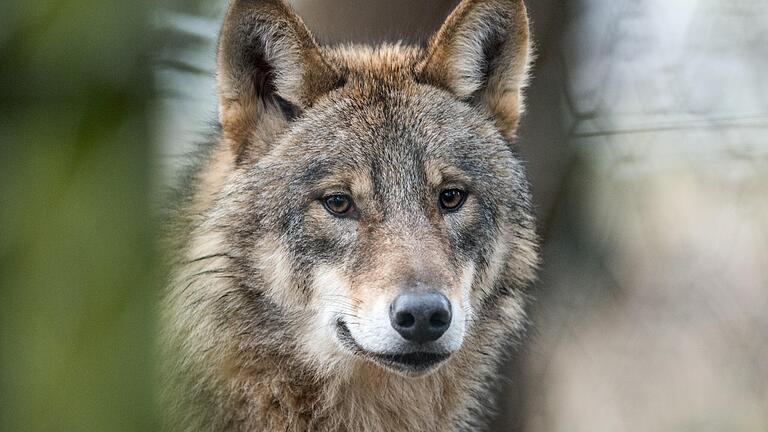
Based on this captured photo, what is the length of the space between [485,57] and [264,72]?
2.77 feet

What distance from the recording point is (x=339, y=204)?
2975 mm

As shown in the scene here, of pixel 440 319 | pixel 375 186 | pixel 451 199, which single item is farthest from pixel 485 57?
pixel 440 319

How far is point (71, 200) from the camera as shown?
26.4 inches

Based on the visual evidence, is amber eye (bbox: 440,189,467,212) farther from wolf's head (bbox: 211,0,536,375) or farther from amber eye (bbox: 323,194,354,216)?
amber eye (bbox: 323,194,354,216)

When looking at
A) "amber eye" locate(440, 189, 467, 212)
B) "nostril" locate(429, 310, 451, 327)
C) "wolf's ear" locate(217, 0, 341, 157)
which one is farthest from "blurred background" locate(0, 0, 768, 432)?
"nostril" locate(429, 310, 451, 327)

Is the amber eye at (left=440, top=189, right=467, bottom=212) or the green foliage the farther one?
the amber eye at (left=440, top=189, right=467, bottom=212)

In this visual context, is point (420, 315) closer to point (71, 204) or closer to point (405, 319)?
point (405, 319)

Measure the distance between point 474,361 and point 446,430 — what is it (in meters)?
0.27

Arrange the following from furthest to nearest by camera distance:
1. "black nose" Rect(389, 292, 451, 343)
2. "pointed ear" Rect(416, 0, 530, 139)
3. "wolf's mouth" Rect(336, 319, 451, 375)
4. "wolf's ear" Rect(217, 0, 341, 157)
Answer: "pointed ear" Rect(416, 0, 530, 139) < "wolf's ear" Rect(217, 0, 341, 157) < "wolf's mouth" Rect(336, 319, 451, 375) < "black nose" Rect(389, 292, 451, 343)

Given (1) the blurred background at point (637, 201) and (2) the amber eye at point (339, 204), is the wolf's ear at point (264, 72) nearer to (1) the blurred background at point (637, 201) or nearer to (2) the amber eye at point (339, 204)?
(1) the blurred background at point (637, 201)

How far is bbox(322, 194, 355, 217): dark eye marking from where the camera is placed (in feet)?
9.69

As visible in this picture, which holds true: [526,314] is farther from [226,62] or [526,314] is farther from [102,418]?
[102,418]

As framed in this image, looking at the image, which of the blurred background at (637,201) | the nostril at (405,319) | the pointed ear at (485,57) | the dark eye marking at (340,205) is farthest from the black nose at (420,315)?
the pointed ear at (485,57)

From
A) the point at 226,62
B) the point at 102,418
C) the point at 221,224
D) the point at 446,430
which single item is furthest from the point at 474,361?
the point at 102,418
